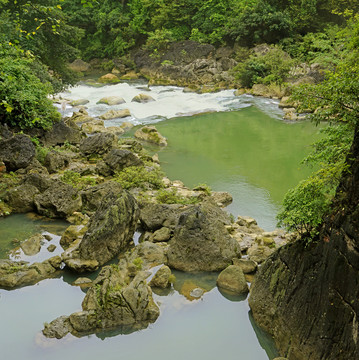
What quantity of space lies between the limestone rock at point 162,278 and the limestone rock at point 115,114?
52.5 ft

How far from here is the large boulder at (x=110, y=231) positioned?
8062mm

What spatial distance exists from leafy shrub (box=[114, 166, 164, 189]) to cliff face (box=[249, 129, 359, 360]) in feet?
21.4

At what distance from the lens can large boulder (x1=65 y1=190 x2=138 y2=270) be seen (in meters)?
8.06

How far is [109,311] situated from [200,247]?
2381 millimetres

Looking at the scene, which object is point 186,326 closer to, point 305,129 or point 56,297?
point 56,297

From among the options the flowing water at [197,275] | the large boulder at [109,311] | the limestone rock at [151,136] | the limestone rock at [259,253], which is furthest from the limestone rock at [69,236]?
the limestone rock at [151,136]

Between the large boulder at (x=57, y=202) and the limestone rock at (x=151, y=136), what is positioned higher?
the large boulder at (x=57, y=202)

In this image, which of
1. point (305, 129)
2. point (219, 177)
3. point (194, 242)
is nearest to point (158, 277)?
point (194, 242)

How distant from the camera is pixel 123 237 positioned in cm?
872

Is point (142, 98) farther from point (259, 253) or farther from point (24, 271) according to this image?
point (24, 271)

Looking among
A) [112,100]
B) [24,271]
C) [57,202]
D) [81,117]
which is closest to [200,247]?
[24,271]

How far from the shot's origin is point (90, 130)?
19.0 meters

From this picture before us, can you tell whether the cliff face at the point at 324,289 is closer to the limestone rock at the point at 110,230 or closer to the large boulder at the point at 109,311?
the large boulder at the point at 109,311

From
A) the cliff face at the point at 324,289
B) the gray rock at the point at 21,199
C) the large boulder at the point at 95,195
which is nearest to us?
the cliff face at the point at 324,289
